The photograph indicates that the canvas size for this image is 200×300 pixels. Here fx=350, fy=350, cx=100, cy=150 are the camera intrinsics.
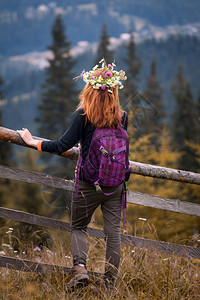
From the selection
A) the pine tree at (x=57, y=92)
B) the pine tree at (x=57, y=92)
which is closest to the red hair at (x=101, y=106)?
the pine tree at (x=57, y=92)

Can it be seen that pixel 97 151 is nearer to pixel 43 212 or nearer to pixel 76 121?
pixel 76 121

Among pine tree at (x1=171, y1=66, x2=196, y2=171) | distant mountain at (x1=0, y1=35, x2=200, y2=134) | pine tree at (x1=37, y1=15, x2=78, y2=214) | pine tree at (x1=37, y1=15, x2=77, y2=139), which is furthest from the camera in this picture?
distant mountain at (x1=0, y1=35, x2=200, y2=134)

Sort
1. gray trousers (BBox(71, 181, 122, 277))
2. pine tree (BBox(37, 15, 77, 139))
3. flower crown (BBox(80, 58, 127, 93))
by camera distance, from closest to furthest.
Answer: flower crown (BBox(80, 58, 127, 93)), gray trousers (BBox(71, 181, 122, 277)), pine tree (BBox(37, 15, 77, 139))

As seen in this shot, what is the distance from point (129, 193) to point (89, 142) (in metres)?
0.90

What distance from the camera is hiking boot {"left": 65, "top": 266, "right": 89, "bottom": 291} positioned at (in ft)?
7.81

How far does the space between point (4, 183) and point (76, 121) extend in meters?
19.9

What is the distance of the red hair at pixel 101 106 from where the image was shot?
92.7 inches

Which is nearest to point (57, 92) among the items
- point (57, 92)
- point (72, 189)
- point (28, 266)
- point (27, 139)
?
point (57, 92)

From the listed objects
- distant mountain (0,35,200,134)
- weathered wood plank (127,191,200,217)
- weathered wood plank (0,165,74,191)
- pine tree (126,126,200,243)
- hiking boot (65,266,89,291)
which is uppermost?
weathered wood plank (0,165,74,191)

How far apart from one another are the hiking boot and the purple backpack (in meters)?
0.57

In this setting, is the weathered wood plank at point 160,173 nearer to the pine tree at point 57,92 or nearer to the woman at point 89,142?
the woman at point 89,142

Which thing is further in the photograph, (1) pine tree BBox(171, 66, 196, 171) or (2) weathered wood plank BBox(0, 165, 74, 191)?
(1) pine tree BBox(171, 66, 196, 171)

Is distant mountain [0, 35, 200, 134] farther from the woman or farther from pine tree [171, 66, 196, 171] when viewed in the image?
the woman

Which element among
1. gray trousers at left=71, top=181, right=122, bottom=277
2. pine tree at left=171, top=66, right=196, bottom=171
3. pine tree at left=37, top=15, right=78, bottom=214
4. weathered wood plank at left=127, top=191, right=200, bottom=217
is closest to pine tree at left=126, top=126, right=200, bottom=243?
weathered wood plank at left=127, top=191, right=200, bottom=217
